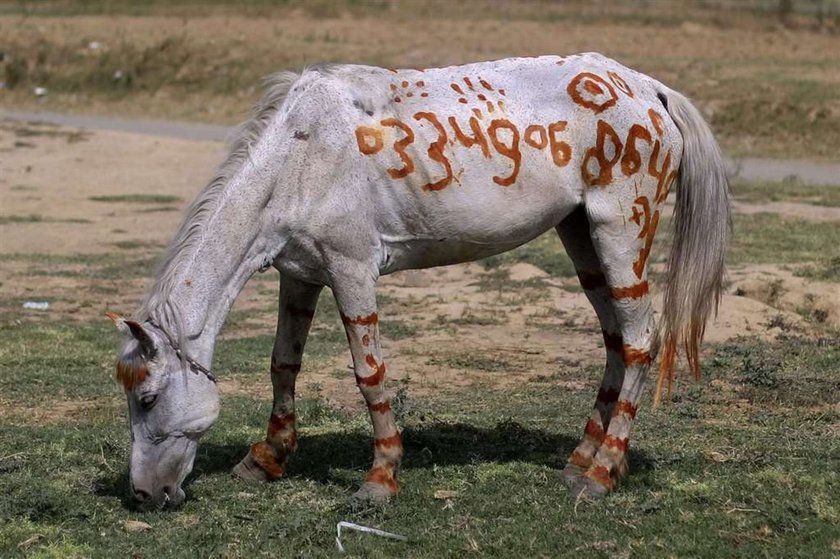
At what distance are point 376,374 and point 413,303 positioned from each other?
478 centimetres

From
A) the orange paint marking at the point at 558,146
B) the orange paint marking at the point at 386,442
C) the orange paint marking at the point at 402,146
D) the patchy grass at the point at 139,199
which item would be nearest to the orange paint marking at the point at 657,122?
the orange paint marking at the point at 558,146

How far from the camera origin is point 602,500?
596cm

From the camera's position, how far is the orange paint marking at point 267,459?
6.37 meters

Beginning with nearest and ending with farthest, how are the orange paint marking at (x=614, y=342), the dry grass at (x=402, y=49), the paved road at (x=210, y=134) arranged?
the orange paint marking at (x=614, y=342) → the paved road at (x=210, y=134) → the dry grass at (x=402, y=49)

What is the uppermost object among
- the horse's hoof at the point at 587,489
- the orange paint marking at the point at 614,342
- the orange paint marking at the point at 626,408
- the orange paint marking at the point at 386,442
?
the orange paint marking at the point at 614,342

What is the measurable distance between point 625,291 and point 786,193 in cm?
1022

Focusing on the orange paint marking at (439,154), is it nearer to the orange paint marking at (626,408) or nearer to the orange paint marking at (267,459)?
the orange paint marking at (626,408)

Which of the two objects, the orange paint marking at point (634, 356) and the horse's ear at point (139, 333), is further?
the orange paint marking at point (634, 356)

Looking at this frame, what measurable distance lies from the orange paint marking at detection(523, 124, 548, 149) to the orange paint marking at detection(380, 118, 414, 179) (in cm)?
55

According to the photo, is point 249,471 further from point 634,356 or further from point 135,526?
point 634,356

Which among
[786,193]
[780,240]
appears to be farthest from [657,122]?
[786,193]

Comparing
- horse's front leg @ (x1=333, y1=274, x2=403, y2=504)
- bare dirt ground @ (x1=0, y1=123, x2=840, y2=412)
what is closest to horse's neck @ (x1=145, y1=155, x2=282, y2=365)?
horse's front leg @ (x1=333, y1=274, x2=403, y2=504)

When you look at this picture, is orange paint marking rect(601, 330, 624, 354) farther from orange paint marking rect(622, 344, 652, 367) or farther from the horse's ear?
the horse's ear

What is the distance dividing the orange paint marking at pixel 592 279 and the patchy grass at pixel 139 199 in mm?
10112
